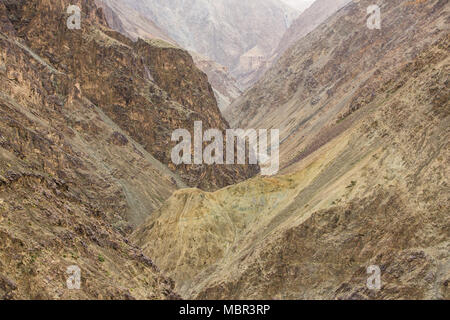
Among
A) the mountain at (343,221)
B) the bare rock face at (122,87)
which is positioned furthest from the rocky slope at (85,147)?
the mountain at (343,221)

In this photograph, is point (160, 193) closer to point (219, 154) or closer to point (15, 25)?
point (219, 154)

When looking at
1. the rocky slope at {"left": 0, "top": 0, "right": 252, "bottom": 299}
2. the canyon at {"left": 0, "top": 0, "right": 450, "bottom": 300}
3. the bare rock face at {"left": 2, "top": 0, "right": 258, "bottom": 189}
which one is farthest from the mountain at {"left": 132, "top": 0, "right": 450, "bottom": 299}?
the bare rock face at {"left": 2, "top": 0, "right": 258, "bottom": 189}

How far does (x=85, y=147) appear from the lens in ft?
239

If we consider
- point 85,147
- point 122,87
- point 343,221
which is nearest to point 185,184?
point 122,87

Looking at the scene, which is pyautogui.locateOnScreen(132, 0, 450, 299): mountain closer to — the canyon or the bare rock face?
the canyon

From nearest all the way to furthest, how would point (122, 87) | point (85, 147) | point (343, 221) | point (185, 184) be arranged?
point (343, 221) → point (85, 147) → point (185, 184) → point (122, 87)

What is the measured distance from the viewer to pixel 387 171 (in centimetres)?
4459

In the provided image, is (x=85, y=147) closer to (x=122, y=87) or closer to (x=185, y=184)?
(x=185, y=184)

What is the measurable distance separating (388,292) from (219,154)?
6112 cm

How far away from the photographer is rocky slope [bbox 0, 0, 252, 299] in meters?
31.0

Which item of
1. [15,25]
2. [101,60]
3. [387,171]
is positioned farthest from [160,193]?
[387,171]

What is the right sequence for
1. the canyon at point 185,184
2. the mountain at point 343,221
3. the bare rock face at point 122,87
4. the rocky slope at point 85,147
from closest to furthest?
1. the rocky slope at point 85,147
2. the canyon at point 185,184
3. the mountain at point 343,221
4. the bare rock face at point 122,87

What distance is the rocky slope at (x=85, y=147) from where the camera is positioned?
1219 inches

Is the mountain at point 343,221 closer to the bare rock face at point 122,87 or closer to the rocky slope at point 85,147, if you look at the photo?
the rocky slope at point 85,147
